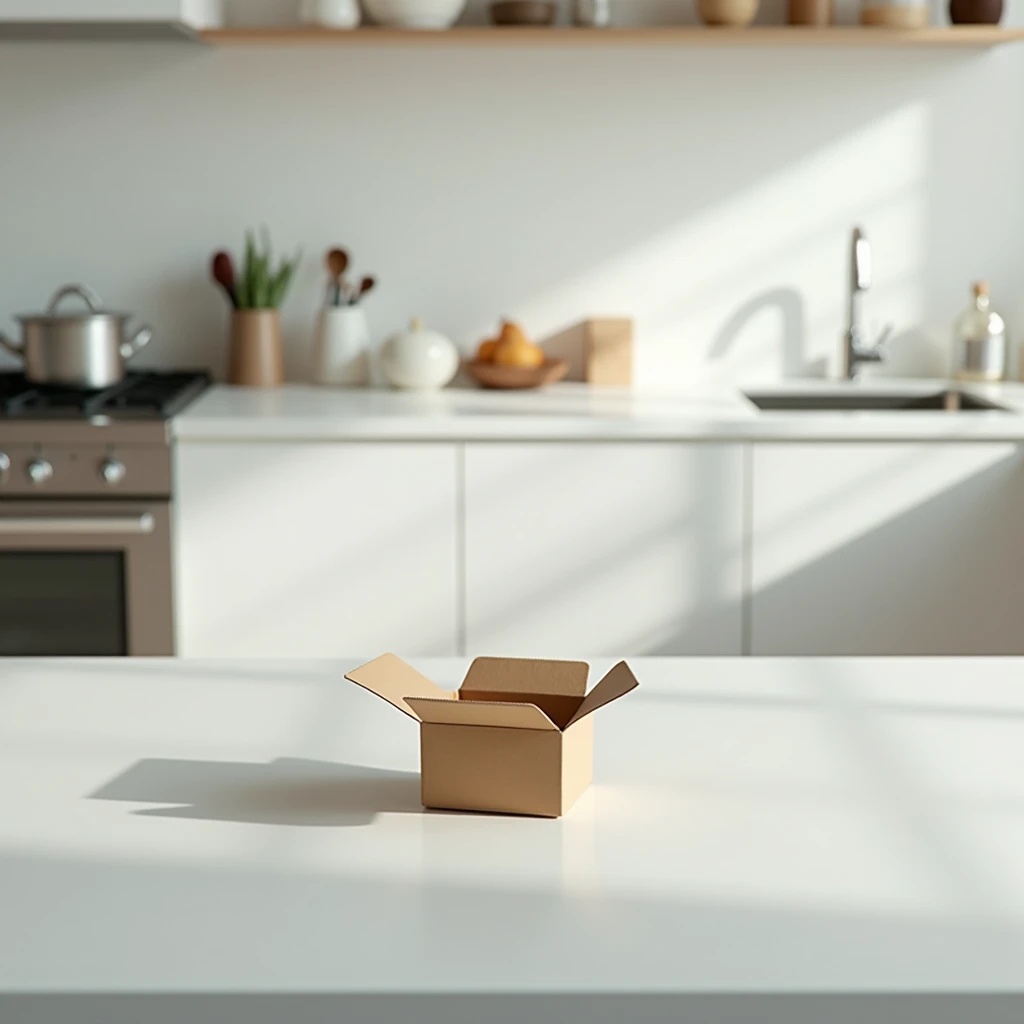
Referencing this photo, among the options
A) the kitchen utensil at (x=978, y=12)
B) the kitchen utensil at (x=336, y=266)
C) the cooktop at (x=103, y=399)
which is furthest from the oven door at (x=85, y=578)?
the kitchen utensil at (x=978, y=12)

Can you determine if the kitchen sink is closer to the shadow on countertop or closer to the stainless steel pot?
the stainless steel pot

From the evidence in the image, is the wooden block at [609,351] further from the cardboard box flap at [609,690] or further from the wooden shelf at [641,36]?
the cardboard box flap at [609,690]

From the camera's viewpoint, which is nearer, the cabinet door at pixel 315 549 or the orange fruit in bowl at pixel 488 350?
the cabinet door at pixel 315 549

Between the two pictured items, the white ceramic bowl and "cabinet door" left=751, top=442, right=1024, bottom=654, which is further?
the white ceramic bowl

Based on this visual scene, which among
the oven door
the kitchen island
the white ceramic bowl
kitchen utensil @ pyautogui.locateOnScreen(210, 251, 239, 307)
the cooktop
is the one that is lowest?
the oven door

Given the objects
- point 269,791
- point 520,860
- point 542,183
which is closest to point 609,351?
point 542,183

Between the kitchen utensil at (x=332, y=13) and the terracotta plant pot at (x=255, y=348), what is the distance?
638 mm

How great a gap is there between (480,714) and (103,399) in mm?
2117

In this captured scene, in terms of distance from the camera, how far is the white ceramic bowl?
3.31m

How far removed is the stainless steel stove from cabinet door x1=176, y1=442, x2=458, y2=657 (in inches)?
2.5

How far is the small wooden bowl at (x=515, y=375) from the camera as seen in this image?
134 inches

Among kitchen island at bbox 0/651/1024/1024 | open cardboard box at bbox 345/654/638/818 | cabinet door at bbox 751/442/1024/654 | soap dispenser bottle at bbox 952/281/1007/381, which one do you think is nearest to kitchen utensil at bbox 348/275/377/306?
cabinet door at bbox 751/442/1024/654

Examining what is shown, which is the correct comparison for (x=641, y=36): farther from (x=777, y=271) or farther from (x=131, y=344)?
(x=131, y=344)

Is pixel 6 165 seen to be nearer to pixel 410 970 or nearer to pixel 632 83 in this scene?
pixel 632 83
